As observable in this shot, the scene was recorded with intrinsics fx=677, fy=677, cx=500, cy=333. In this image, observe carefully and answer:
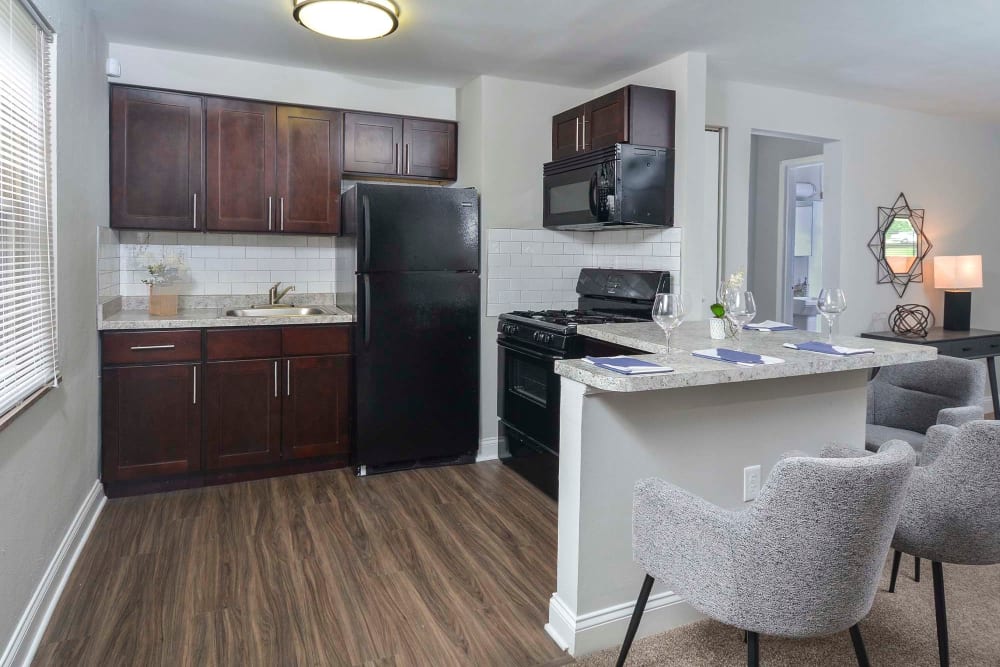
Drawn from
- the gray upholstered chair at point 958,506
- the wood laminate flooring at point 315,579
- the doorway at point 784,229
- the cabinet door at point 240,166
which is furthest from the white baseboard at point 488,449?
the doorway at point 784,229

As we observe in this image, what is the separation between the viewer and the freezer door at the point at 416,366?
386 cm

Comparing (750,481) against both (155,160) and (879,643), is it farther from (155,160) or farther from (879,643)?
(155,160)

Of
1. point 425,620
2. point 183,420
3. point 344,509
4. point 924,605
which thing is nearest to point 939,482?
point 924,605

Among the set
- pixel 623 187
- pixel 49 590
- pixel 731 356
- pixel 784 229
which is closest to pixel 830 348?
pixel 731 356

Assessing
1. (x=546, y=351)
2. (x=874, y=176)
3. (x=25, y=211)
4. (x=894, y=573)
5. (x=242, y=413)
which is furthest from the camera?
(x=874, y=176)

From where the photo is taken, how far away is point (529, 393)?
382 centimetres

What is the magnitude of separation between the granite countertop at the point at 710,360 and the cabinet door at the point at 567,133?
1587mm

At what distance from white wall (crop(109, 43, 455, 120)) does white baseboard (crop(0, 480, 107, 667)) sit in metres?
2.26

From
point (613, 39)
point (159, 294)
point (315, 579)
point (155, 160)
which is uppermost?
point (613, 39)

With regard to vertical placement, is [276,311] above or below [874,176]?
below

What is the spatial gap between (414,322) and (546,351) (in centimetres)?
84

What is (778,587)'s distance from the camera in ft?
4.94

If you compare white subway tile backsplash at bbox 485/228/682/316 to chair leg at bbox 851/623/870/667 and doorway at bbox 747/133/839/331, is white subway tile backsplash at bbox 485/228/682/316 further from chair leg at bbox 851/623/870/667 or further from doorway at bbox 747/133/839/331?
chair leg at bbox 851/623/870/667

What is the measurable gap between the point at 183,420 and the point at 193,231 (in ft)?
3.56
